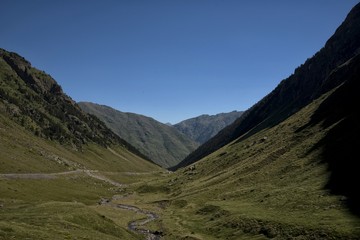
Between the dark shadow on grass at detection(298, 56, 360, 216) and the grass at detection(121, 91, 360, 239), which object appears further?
the dark shadow on grass at detection(298, 56, 360, 216)

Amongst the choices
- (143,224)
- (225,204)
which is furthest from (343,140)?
(143,224)

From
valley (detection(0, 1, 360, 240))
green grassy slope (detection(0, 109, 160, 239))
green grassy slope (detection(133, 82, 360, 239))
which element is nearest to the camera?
green grassy slope (detection(0, 109, 160, 239))

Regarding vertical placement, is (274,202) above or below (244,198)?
above

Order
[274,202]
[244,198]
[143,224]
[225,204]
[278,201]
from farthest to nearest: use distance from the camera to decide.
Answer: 1. [244,198]
2. [225,204]
3. [143,224]
4. [274,202]
5. [278,201]

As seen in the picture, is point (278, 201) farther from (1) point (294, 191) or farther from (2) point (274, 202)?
(1) point (294, 191)

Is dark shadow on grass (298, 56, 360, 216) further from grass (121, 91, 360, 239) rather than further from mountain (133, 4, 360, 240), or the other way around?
grass (121, 91, 360, 239)

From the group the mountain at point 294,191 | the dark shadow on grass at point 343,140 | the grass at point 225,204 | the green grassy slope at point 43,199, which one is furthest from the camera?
the dark shadow on grass at point 343,140

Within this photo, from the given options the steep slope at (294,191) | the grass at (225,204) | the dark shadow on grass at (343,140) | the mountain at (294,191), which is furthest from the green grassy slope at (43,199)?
the dark shadow on grass at (343,140)

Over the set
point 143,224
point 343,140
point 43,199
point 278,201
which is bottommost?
point 143,224

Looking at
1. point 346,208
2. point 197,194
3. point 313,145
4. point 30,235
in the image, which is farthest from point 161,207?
point 30,235

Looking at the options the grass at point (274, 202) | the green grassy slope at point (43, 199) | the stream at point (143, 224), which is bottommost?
the stream at point (143, 224)

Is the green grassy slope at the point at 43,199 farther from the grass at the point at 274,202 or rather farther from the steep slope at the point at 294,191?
the steep slope at the point at 294,191

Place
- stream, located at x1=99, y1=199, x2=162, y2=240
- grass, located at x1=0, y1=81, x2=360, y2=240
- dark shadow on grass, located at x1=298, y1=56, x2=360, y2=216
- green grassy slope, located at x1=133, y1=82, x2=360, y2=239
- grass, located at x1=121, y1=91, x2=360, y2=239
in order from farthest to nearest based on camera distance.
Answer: stream, located at x1=99, y1=199, x2=162, y2=240 → dark shadow on grass, located at x1=298, y1=56, x2=360, y2=216 → green grassy slope, located at x1=133, y1=82, x2=360, y2=239 → grass, located at x1=121, y1=91, x2=360, y2=239 → grass, located at x1=0, y1=81, x2=360, y2=240

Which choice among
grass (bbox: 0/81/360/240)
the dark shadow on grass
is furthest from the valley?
the dark shadow on grass
